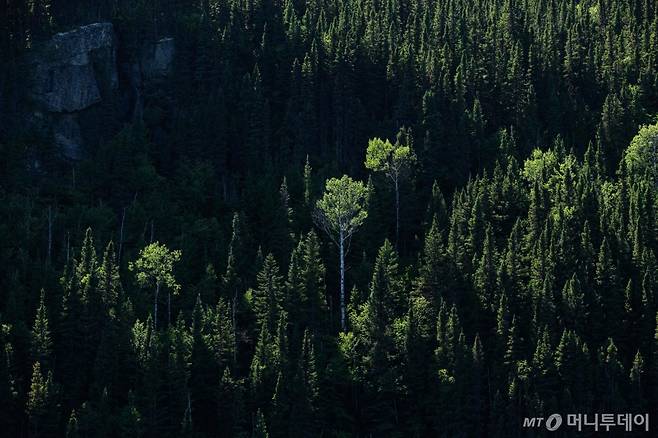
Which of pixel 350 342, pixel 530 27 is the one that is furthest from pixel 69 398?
pixel 530 27

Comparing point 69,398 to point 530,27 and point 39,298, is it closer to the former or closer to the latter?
point 39,298

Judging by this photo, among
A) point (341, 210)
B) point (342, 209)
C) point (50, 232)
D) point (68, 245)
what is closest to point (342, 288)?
point (341, 210)

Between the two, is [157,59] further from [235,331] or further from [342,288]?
[235,331]

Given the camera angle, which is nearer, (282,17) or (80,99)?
(80,99)

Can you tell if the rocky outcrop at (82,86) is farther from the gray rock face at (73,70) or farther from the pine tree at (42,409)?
the pine tree at (42,409)

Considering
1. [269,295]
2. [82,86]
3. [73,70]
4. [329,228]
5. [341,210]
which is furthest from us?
[73,70]

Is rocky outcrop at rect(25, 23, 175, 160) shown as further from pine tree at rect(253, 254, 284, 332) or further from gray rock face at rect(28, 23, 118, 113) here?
pine tree at rect(253, 254, 284, 332)
